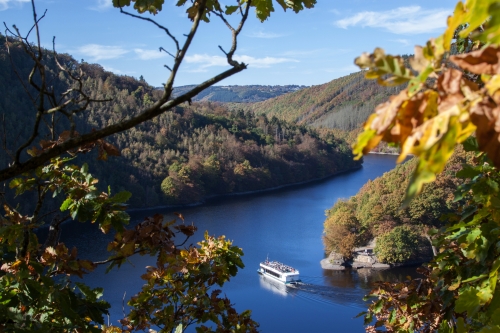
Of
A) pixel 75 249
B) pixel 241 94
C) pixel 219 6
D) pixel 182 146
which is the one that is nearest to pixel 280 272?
pixel 75 249

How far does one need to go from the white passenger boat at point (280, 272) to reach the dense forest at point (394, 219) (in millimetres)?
2238

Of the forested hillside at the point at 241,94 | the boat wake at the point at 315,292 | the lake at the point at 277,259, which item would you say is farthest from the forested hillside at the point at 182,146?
the forested hillside at the point at 241,94

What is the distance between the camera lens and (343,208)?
18.0 m

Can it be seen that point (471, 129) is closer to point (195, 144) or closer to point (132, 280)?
point (132, 280)

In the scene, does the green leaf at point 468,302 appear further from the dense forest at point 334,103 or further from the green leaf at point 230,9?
the dense forest at point 334,103

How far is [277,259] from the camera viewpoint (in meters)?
15.9

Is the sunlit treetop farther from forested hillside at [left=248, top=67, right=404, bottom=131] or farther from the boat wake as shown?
forested hillside at [left=248, top=67, right=404, bottom=131]

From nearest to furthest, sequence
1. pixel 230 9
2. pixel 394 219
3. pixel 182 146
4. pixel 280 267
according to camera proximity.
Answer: pixel 230 9 < pixel 280 267 < pixel 394 219 < pixel 182 146

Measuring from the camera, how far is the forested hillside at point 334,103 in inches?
2403

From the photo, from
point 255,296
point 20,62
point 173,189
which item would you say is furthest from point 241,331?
point 20,62

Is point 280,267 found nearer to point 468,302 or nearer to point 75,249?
point 75,249

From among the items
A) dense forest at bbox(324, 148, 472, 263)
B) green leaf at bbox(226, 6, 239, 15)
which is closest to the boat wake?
dense forest at bbox(324, 148, 472, 263)

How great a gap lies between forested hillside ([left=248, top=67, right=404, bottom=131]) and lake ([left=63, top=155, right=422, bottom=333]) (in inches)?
1439

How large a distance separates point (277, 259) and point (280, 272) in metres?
2.13
